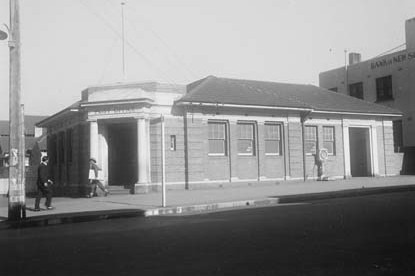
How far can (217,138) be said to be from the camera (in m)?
23.8

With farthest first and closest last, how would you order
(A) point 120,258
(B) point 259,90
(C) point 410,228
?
(B) point 259,90 → (C) point 410,228 → (A) point 120,258

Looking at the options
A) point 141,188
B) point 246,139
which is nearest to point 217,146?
point 246,139

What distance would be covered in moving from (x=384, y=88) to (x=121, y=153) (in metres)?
22.5

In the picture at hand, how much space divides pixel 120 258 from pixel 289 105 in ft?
63.3

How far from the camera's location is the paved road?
20.4 feet

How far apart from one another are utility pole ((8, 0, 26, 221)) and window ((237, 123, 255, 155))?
520 inches

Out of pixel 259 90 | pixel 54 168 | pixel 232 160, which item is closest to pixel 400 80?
pixel 259 90

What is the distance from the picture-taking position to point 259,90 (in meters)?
27.1

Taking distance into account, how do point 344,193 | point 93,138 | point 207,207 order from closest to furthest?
point 207,207
point 344,193
point 93,138

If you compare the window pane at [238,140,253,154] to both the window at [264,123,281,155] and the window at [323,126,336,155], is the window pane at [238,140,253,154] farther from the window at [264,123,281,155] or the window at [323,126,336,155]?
the window at [323,126,336,155]

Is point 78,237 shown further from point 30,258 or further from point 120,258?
point 120,258

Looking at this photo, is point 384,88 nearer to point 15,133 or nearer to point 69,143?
point 69,143

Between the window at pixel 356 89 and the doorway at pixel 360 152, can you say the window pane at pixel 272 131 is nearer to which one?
the doorway at pixel 360 152

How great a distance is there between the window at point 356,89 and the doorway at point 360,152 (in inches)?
365
